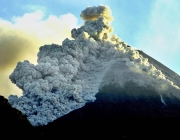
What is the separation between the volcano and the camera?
64688 millimetres

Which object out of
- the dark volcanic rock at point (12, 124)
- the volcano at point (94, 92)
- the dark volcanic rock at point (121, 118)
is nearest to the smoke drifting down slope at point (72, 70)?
the volcano at point (94, 92)

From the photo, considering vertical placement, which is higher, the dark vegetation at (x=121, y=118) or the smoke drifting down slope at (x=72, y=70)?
the smoke drifting down slope at (x=72, y=70)

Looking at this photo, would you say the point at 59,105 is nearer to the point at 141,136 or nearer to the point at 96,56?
the point at 141,136

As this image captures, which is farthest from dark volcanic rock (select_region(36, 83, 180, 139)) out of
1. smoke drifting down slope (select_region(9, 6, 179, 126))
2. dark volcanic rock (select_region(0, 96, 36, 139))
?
dark volcanic rock (select_region(0, 96, 36, 139))

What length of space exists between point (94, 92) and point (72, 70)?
641 cm

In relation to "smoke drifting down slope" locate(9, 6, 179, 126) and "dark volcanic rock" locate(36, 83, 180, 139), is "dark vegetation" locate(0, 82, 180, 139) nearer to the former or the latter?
"dark volcanic rock" locate(36, 83, 180, 139)

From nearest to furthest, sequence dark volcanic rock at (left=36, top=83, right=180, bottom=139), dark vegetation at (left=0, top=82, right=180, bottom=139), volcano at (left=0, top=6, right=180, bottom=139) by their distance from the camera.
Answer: dark vegetation at (left=0, top=82, right=180, bottom=139)
dark volcanic rock at (left=36, top=83, right=180, bottom=139)
volcano at (left=0, top=6, right=180, bottom=139)

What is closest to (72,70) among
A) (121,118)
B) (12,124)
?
(121,118)

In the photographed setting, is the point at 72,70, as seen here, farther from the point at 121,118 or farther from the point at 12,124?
the point at 12,124

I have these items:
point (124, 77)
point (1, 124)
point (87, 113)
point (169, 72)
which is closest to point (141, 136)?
point (87, 113)

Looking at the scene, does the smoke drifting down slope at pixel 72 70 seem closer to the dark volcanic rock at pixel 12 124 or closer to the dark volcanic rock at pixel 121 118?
the dark volcanic rock at pixel 121 118

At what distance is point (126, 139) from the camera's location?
60.1 m

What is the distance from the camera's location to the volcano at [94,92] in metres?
64.7

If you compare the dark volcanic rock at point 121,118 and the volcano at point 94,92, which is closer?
the dark volcanic rock at point 121,118
